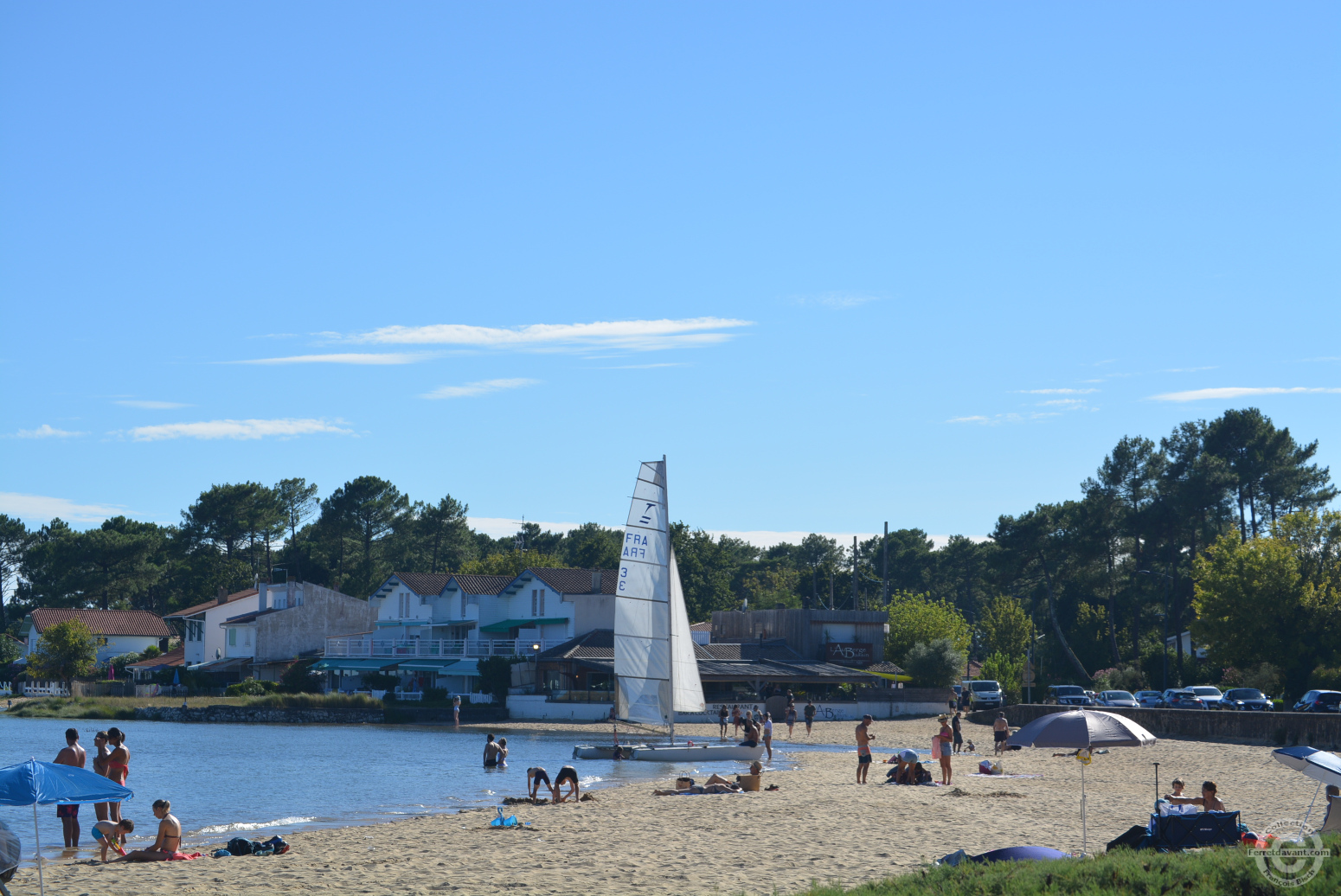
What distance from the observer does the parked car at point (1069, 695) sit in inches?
2298

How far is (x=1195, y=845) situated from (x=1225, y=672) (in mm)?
56182

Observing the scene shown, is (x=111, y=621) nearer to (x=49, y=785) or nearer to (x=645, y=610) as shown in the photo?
(x=645, y=610)

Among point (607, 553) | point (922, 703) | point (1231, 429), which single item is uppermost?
point (1231, 429)

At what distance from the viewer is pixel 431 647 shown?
254 ft

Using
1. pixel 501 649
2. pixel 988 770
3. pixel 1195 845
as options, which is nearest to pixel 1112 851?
pixel 1195 845

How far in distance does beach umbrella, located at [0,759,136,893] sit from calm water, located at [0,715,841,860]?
6207 mm

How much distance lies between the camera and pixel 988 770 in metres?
32.5

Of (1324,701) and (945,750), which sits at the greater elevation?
(945,750)

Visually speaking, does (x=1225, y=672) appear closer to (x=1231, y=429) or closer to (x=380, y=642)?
(x=1231, y=429)

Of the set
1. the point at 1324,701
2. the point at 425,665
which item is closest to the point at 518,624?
the point at 425,665

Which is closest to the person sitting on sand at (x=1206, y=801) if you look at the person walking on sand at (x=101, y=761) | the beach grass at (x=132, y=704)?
the person walking on sand at (x=101, y=761)

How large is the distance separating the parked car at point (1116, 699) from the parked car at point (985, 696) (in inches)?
315

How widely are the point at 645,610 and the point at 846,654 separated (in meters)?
38.1

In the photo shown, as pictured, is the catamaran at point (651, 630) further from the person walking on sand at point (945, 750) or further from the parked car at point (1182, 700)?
the parked car at point (1182, 700)
